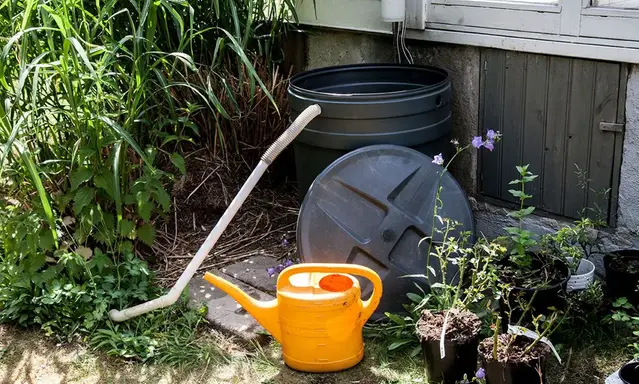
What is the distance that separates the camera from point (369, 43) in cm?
367

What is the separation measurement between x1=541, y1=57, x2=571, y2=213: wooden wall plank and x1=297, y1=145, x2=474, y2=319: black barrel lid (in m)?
0.41

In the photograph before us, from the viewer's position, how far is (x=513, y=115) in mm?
3152

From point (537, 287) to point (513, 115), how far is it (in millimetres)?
878

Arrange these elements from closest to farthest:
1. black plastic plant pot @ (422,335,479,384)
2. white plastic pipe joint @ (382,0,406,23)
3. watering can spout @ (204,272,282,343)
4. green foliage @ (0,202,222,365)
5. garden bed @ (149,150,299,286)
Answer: black plastic plant pot @ (422,335,479,384), watering can spout @ (204,272,282,343), green foliage @ (0,202,222,365), white plastic pipe joint @ (382,0,406,23), garden bed @ (149,150,299,286)

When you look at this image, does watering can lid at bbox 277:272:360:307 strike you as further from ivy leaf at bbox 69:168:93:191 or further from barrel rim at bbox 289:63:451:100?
ivy leaf at bbox 69:168:93:191

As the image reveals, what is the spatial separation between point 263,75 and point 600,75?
5.18ft

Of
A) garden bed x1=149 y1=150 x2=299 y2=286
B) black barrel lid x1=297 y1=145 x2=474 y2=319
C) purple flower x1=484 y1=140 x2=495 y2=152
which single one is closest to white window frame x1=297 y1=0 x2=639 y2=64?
purple flower x1=484 y1=140 x2=495 y2=152

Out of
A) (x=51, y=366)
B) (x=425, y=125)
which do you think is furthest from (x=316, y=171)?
(x=51, y=366)

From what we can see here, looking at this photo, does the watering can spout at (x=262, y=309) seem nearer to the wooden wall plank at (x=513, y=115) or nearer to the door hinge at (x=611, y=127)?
the wooden wall plank at (x=513, y=115)

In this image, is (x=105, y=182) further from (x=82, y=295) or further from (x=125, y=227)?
(x=82, y=295)

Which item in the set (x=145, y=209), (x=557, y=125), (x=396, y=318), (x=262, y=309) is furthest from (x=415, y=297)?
(x=145, y=209)

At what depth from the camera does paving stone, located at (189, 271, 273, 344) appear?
2846 millimetres

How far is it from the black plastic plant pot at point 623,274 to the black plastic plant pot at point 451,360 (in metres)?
0.62

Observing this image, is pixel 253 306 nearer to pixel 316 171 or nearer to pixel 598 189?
pixel 316 171
